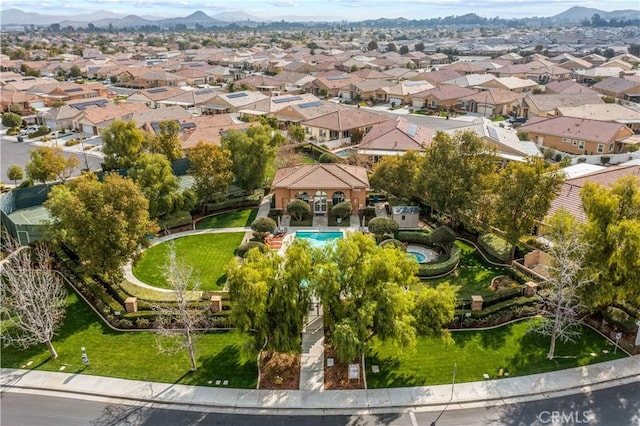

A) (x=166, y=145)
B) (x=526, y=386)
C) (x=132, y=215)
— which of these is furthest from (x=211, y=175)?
(x=526, y=386)

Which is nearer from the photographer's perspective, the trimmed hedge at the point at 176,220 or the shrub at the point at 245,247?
the shrub at the point at 245,247

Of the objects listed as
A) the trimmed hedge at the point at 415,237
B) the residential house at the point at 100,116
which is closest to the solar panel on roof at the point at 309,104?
the residential house at the point at 100,116

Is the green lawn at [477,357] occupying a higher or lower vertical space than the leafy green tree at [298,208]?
lower

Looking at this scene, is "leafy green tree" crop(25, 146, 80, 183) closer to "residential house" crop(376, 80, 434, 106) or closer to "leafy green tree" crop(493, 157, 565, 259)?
"leafy green tree" crop(493, 157, 565, 259)

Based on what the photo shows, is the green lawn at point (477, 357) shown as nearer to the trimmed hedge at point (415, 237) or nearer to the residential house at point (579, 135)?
the trimmed hedge at point (415, 237)

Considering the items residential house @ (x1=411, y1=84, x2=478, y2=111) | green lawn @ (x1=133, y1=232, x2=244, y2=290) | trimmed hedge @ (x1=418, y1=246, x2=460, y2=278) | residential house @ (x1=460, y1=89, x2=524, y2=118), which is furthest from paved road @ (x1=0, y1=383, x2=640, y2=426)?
residential house @ (x1=411, y1=84, x2=478, y2=111)

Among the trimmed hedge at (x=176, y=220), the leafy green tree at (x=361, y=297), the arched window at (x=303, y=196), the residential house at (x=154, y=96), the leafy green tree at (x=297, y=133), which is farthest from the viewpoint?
the residential house at (x=154, y=96)
